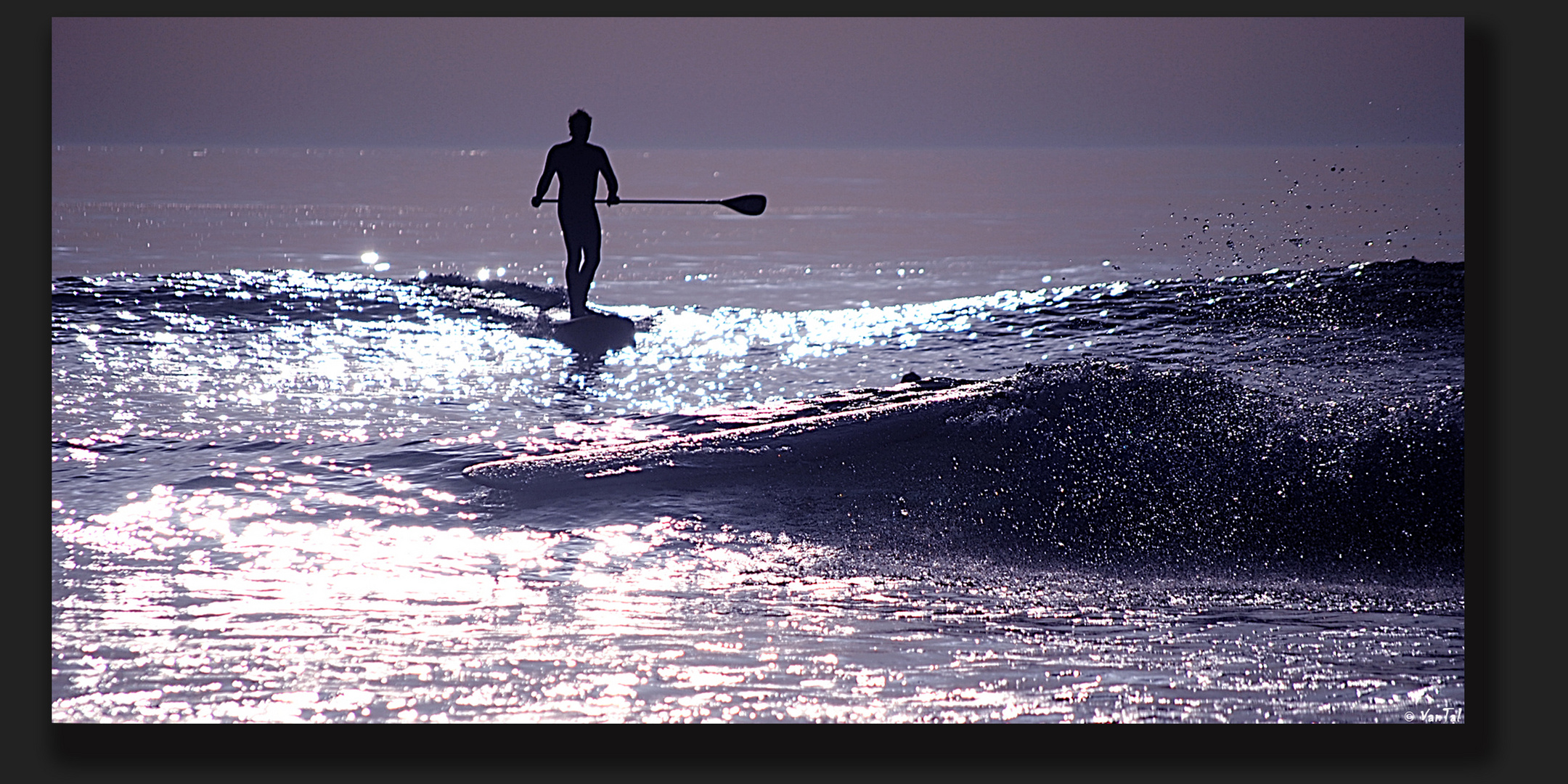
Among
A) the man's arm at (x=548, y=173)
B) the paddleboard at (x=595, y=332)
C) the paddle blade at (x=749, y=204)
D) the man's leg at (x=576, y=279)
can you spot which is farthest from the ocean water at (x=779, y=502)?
the man's arm at (x=548, y=173)

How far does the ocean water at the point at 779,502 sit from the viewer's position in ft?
10.0

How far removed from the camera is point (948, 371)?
5484mm

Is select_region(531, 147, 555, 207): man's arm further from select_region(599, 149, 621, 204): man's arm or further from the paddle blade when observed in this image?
the paddle blade

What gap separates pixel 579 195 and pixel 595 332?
0.76 meters

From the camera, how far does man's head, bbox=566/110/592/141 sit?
21.9 ft

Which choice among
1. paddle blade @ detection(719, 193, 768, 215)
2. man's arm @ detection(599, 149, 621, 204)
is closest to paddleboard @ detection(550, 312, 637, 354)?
man's arm @ detection(599, 149, 621, 204)

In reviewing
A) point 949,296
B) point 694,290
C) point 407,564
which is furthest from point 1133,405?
point 694,290

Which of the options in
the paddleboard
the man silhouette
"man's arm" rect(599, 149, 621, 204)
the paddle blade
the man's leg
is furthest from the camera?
the man's leg

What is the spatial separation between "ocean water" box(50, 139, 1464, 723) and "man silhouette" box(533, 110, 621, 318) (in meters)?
0.37

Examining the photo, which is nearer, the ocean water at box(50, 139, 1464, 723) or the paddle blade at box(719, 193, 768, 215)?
the ocean water at box(50, 139, 1464, 723)

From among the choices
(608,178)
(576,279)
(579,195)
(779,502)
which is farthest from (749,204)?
(779,502)

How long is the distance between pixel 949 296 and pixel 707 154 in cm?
2786

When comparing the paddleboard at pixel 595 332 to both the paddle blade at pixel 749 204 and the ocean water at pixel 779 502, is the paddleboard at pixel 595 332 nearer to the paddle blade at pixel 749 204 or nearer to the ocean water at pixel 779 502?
the ocean water at pixel 779 502

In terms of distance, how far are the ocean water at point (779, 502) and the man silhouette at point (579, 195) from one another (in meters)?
0.37
